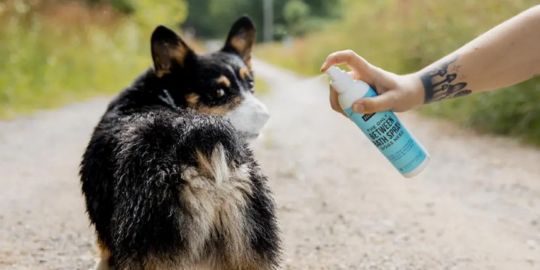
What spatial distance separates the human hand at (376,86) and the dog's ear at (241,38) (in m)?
1.30

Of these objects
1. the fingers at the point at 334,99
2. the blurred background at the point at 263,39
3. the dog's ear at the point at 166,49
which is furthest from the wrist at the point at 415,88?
the blurred background at the point at 263,39

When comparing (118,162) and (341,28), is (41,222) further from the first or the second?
(341,28)

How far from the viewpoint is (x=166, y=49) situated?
291 centimetres

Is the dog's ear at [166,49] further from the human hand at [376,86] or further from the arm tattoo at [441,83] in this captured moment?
the arm tattoo at [441,83]

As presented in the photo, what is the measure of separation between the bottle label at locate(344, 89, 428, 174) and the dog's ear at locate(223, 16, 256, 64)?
1414 millimetres

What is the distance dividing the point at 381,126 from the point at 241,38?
5.07 ft

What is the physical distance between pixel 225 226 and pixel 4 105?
6560 mm

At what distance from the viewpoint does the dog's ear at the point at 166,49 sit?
286 cm

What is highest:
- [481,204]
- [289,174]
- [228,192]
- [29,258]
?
[228,192]

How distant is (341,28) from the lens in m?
13.6

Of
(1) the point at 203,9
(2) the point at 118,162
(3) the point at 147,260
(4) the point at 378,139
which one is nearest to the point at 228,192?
(3) the point at 147,260

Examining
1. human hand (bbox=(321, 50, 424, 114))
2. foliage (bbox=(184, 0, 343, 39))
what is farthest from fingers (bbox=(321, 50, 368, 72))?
foliage (bbox=(184, 0, 343, 39))

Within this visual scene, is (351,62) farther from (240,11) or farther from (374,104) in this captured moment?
(240,11)

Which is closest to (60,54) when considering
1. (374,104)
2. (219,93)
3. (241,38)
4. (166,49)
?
(241,38)
